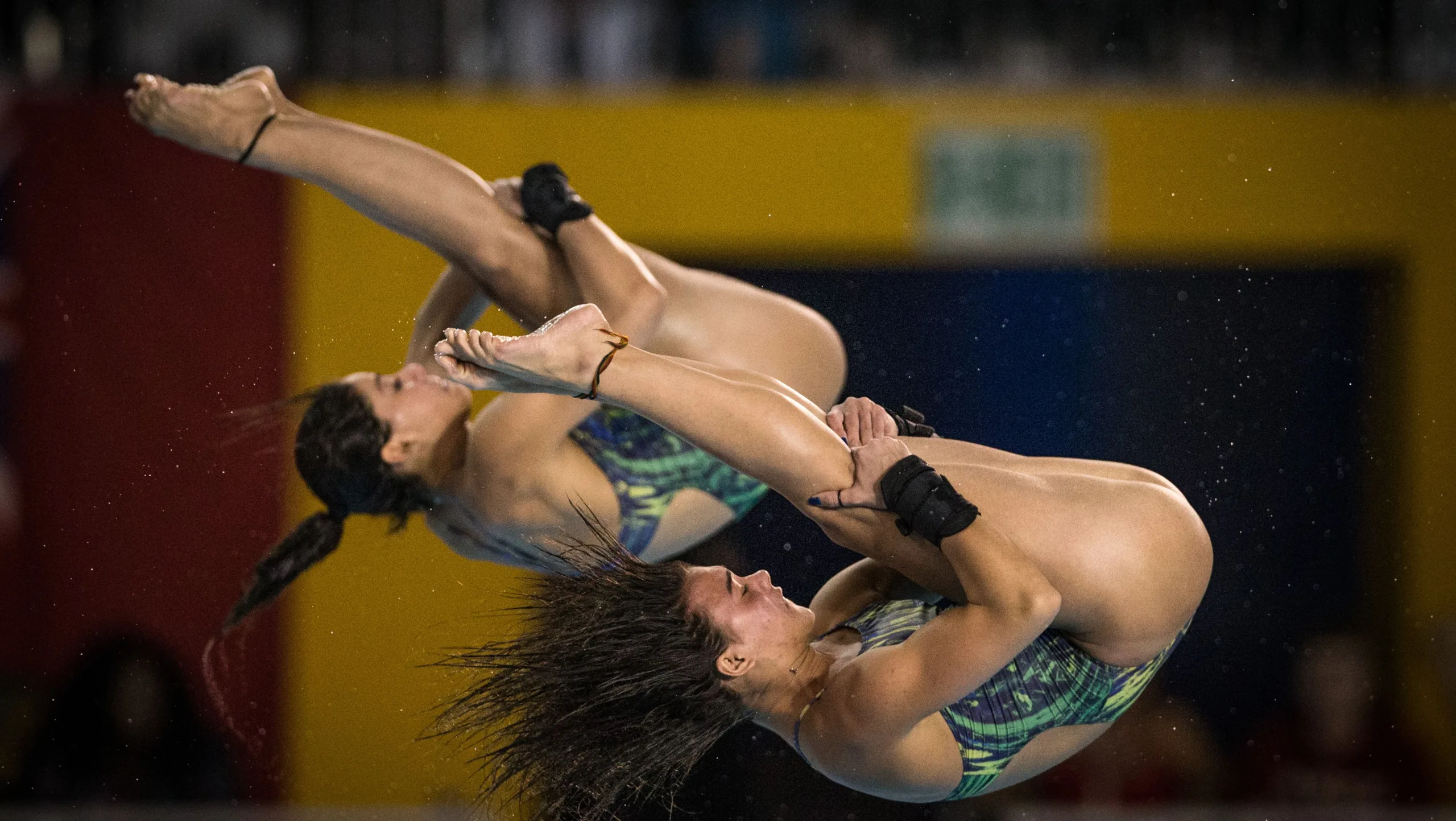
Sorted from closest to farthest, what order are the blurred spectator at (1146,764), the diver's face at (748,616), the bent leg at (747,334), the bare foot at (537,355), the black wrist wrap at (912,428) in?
the bare foot at (537,355) → the diver's face at (748,616) → the black wrist wrap at (912,428) → the bent leg at (747,334) → the blurred spectator at (1146,764)

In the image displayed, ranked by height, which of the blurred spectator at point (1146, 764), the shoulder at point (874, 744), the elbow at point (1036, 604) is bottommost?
the blurred spectator at point (1146, 764)

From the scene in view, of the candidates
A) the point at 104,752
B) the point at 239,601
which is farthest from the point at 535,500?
the point at 104,752

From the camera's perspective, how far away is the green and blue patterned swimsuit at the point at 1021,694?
A: 2.11 m

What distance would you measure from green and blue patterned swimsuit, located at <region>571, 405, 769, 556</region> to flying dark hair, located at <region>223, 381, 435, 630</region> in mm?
Answer: 307

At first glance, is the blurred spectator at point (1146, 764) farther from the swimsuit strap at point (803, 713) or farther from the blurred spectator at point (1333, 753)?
the swimsuit strap at point (803, 713)

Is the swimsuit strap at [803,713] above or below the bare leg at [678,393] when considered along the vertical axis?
below

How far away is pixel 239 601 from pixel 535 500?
0.60m

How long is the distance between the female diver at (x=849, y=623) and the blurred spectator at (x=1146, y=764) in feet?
5.94

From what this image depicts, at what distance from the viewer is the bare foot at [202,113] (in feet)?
7.65

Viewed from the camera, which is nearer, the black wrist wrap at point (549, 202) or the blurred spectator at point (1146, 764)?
the black wrist wrap at point (549, 202)

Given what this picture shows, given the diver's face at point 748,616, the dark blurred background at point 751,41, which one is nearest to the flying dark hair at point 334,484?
the diver's face at point 748,616

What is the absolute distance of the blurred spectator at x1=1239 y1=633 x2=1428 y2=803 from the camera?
394cm

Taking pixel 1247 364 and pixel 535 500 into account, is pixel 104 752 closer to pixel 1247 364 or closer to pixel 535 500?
pixel 535 500

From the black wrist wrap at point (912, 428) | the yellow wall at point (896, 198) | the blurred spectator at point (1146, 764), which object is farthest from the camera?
the yellow wall at point (896, 198)
